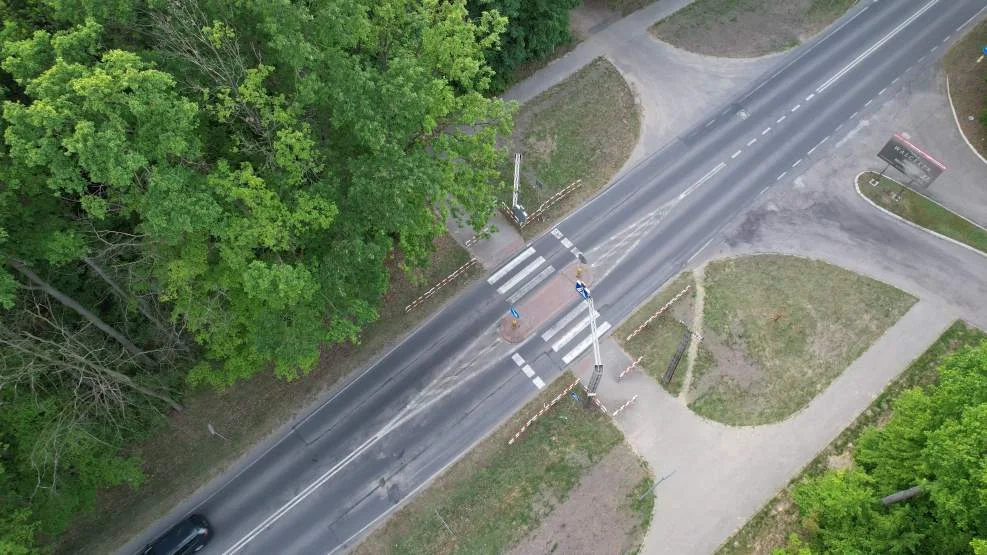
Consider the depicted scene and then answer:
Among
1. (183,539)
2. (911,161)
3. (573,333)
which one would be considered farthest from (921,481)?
(183,539)

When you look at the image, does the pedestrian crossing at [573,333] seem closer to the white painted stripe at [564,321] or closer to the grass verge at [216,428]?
the white painted stripe at [564,321]

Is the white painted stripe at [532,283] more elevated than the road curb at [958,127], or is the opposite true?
the white painted stripe at [532,283]

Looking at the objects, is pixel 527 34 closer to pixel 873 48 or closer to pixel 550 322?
pixel 550 322

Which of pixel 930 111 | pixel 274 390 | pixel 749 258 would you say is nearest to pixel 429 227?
pixel 274 390

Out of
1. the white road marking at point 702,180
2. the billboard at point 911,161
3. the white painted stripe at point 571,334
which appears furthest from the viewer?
the white road marking at point 702,180

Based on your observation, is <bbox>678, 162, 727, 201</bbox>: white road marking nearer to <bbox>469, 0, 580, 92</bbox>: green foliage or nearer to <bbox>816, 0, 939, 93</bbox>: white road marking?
<bbox>816, 0, 939, 93</bbox>: white road marking

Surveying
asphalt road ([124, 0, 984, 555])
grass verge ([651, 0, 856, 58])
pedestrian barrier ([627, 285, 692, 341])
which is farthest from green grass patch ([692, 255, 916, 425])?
grass verge ([651, 0, 856, 58])

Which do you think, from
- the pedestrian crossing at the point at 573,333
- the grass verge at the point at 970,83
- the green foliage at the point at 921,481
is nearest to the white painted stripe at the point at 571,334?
the pedestrian crossing at the point at 573,333
